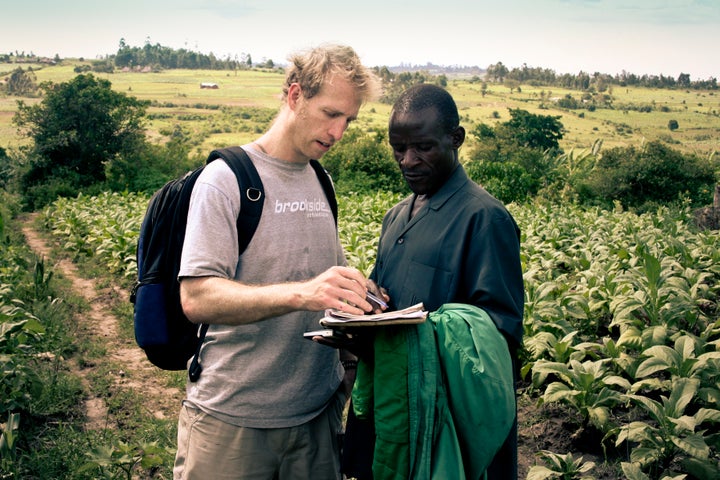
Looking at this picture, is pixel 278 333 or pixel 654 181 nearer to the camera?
pixel 278 333

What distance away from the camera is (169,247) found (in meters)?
2.11

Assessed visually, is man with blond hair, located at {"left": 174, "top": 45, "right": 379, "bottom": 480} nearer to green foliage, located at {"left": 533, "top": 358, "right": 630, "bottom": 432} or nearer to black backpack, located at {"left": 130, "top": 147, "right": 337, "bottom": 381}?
black backpack, located at {"left": 130, "top": 147, "right": 337, "bottom": 381}

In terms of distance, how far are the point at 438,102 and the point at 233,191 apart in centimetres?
84

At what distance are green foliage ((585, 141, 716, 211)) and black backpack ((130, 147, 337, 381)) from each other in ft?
94.8

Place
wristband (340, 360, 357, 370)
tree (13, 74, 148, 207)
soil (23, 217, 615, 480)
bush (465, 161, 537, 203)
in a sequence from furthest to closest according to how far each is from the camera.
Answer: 1. tree (13, 74, 148, 207)
2. bush (465, 161, 537, 203)
3. soil (23, 217, 615, 480)
4. wristband (340, 360, 357, 370)

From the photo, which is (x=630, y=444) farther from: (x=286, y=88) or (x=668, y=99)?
(x=668, y=99)

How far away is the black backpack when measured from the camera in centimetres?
207

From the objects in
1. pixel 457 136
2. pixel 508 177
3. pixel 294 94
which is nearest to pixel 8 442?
pixel 294 94

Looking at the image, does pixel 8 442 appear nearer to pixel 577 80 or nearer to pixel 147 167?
pixel 147 167

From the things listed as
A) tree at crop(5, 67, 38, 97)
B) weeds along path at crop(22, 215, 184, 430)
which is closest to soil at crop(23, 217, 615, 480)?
weeds along path at crop(22, 215, 184, 430)

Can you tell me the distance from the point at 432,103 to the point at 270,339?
1.08 m

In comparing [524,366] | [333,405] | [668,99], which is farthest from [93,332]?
[668,99]

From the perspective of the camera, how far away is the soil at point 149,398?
14.1 feet


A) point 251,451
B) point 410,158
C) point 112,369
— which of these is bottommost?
point 112,369
